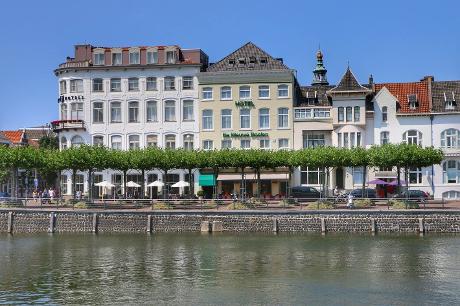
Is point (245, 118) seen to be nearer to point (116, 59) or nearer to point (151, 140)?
point (151, 140)

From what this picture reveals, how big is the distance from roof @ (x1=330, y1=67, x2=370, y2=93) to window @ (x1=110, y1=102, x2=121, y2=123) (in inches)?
989

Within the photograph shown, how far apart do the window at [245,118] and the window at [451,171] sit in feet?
72.2

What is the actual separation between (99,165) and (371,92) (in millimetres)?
30654

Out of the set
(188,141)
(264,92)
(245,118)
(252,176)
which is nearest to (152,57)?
(188,141)

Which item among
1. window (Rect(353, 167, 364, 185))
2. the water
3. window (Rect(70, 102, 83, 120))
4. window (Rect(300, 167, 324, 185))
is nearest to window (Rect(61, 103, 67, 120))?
window (Rect(70, 102, 83, 120))

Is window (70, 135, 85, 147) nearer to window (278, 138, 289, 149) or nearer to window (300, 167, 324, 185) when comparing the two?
window (278, 138, 289, 149)

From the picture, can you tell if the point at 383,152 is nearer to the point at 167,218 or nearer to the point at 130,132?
the point at 167,218

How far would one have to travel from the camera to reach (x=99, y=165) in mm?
68062

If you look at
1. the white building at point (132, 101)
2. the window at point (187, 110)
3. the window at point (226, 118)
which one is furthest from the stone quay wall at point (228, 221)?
the window at point (187, 110)

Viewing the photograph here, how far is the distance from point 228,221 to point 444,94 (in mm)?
31671

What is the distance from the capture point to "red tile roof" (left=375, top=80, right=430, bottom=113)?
7556 centimetres

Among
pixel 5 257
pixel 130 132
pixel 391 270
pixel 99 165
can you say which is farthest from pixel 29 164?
pixel 391 270

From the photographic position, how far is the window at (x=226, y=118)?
79.1 metres

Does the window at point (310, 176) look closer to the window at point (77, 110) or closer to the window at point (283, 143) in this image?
the window at point (283, 143)
